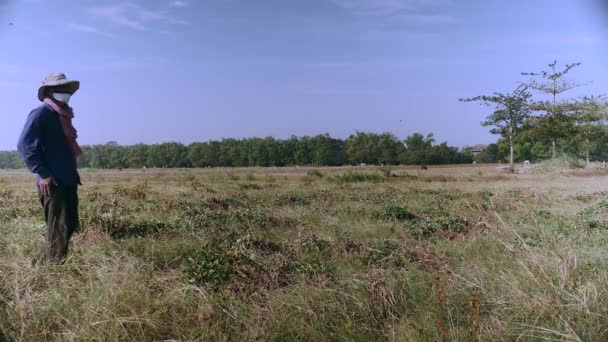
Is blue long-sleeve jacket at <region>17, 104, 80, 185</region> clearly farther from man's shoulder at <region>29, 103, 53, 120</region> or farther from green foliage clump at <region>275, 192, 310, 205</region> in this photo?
green foliage clump at <region>275, 192, 310, 205</region>

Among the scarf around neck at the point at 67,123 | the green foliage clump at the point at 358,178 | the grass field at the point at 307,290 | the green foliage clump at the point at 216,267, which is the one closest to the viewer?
the grass field at the point at 307,290

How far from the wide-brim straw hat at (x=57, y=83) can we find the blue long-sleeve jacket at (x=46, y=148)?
195 millimetres

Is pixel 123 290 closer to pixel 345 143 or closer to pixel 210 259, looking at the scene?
pixel 210 259

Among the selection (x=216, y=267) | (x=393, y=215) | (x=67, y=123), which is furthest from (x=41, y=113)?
(x=393, y=215)

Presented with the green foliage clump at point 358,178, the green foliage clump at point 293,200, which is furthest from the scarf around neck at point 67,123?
the green foliage clump at point 358,178

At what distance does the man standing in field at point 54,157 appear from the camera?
11.5ft

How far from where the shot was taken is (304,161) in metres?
44.3

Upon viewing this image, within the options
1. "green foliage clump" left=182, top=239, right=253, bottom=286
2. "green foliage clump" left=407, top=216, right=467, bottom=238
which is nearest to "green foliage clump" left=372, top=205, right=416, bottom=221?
"green foliage clump" left=407, top=216, right=467, bottom=238

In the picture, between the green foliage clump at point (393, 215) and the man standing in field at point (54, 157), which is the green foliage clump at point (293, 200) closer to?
the green foliage clump at point (393, 215)

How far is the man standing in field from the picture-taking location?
3520mm

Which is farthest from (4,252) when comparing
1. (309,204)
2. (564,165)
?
(564,165)

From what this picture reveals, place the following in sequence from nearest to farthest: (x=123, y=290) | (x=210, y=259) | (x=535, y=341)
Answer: (x=535, y=341), (x=123, y=290), (x=210, y=259)

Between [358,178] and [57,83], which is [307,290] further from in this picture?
[358,178]

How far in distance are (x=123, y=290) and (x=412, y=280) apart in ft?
7.07
